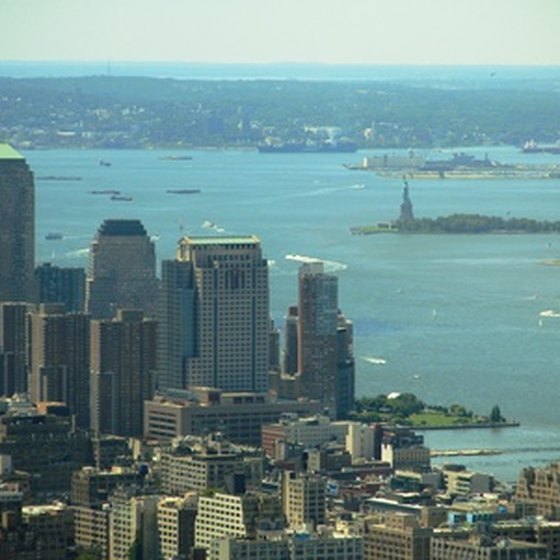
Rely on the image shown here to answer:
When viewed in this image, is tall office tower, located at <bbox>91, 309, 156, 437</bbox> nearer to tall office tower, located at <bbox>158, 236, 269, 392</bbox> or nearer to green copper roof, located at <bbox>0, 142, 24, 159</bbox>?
tall office tower, located at <bbox>158, 236, 269, 392</bbox>

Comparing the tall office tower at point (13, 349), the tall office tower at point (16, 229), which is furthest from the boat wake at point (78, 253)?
the tall office tower at point (13, 349)

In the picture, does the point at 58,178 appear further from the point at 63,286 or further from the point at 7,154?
the point at 63,286

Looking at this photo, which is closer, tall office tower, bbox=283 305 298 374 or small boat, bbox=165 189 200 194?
tall office tower, bbox=283 305 298 374

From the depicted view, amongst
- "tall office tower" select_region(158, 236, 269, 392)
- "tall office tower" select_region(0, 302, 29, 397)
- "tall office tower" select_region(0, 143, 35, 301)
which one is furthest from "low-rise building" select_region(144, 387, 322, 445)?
"tall office tower" select_region(0, 143, 35, 301)

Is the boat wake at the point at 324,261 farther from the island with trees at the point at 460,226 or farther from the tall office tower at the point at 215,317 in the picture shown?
the tall office tower at the point at 215,317

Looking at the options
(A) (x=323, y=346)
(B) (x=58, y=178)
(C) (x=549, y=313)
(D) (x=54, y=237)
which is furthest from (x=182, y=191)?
(A) (x=323, y=346)

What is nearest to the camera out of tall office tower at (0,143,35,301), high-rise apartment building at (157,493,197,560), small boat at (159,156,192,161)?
high-rise apartment building at (157,493,197,560)
